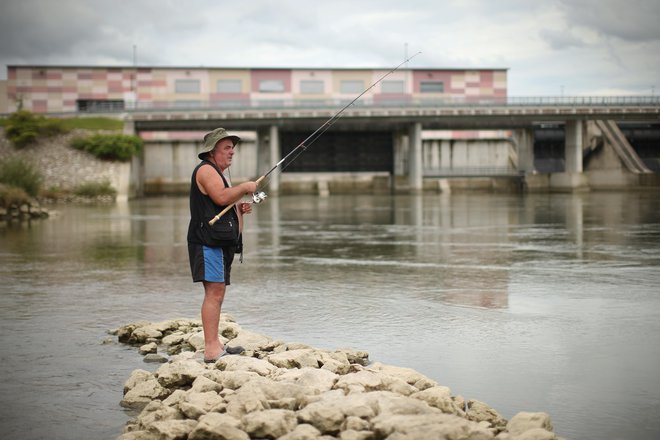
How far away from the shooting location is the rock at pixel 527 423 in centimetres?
559

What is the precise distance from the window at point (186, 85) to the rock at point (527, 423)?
83033mm

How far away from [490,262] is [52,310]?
8773mm

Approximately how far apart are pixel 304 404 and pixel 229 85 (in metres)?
82.7

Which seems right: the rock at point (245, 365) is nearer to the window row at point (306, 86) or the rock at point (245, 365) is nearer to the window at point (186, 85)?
the window row at point (306, 86)

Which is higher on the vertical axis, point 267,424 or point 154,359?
point 267,424

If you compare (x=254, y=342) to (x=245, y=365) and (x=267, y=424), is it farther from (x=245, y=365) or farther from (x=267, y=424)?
(x=267, y=424)

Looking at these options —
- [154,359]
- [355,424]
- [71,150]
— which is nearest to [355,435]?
[355,424]

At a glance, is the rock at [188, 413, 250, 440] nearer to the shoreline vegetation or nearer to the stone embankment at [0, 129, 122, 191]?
the shoreline vegetation

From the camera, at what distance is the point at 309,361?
7.34m

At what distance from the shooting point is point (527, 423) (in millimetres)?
5613

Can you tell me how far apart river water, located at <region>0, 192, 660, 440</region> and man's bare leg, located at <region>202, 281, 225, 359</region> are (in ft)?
2.78

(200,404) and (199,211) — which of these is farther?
(199,211)

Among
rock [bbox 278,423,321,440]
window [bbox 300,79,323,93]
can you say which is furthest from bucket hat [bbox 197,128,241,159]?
window [bbox 300,79,323,93]

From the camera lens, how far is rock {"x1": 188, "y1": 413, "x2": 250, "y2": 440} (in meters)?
5.41
